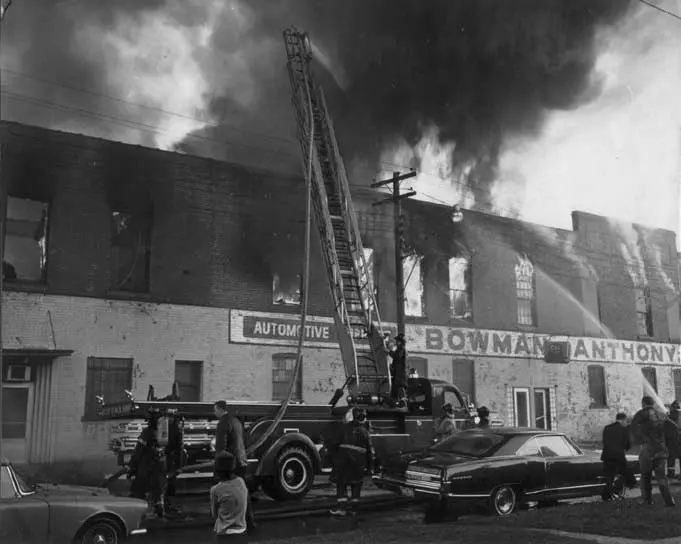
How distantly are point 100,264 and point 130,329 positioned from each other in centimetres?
177

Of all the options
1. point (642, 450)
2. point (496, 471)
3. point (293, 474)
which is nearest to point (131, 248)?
point (293, 474)

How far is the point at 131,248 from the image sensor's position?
1952 cm

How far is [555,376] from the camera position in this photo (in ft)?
94.1

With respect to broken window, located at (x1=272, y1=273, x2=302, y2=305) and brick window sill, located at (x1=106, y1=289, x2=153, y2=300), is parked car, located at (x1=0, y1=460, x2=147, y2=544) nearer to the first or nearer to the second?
brick window sill, located at (x1=106, y1=289, x2=153, y2=300)

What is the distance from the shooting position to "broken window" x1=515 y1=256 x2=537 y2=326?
28688 millimetres

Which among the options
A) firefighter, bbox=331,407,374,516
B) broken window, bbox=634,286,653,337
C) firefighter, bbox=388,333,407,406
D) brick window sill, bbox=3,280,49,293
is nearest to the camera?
firefighter, bbox=331,407,374,516

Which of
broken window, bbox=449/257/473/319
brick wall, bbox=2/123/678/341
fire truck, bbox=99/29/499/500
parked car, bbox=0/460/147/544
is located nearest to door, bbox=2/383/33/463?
brick wall, bbox=2/123/678/341

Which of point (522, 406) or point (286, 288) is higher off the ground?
point (286, 288)

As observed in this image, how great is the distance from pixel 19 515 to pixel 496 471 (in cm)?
632

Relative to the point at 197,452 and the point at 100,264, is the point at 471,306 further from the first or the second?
the point at 197,452

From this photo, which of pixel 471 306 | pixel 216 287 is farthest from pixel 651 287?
pixel 216 287

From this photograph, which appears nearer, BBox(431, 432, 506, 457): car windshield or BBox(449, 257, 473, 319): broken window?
BBox(431, 432, 506, 457): car windshield

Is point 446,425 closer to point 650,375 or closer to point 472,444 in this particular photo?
point 472,444

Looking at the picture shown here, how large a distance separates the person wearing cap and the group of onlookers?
7.54 meters
